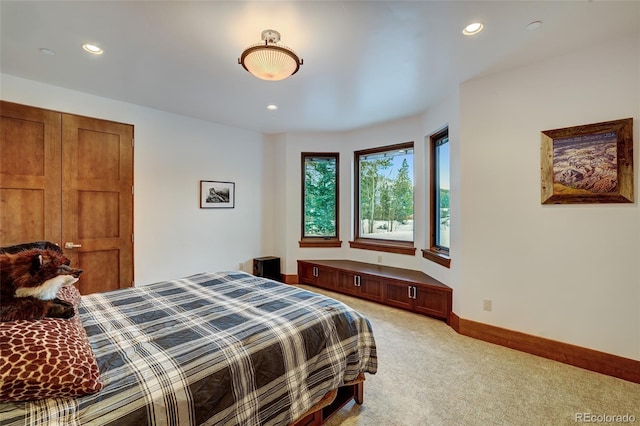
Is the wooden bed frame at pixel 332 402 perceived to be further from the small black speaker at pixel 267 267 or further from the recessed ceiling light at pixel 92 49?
the recessed ceiling light at pixel 92 49

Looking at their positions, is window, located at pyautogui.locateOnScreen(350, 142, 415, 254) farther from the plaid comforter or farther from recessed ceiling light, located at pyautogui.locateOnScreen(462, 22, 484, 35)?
the plaid comforter

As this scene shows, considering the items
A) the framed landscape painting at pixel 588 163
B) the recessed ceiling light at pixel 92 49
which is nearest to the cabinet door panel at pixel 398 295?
the framed landscape painting at pixel 588 163

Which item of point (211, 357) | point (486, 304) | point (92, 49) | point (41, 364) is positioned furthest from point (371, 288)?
point (92, 49)

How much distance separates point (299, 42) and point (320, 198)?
9.74 feet

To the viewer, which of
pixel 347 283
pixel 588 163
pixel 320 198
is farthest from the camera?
pixel 320 198

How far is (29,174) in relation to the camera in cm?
285

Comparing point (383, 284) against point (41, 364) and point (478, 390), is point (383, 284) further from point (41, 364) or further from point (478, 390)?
point (41, 364)

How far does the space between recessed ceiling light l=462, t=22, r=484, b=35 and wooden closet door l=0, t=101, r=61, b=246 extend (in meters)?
4.05

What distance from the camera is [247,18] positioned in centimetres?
193

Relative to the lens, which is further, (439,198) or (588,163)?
(439,198)

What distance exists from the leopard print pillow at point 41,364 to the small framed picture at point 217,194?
10.5 feet

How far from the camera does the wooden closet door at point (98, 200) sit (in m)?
3.09

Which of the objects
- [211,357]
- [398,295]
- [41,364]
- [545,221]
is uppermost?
[545,221]

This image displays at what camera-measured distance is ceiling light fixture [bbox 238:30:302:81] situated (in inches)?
75.3
